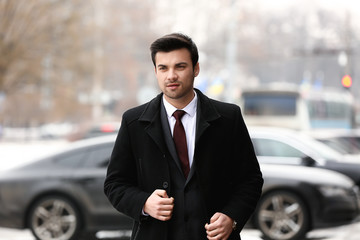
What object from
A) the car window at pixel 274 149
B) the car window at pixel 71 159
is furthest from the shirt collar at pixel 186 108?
the car window at pixel 274 149

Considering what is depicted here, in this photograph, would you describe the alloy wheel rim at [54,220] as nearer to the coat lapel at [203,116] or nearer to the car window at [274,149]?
the car window at [274,149]

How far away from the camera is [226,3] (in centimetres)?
7306

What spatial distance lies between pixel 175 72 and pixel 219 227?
Result: 26.2 inches

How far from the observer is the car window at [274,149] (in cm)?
1073

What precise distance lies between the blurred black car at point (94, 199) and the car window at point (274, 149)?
49.4 inches

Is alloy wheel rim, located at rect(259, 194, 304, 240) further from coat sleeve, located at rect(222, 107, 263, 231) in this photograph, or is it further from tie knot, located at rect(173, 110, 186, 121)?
Result: tie knot, located at rect(173, 110, 186, 121)

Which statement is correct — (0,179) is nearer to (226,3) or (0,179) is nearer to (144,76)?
(226,3)

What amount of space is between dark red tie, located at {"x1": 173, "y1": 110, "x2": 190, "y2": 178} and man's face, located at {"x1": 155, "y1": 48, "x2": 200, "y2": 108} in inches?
3.4

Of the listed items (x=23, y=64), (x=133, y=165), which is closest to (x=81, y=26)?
(x=23, y=64)

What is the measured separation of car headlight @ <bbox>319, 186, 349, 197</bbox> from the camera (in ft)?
29.7

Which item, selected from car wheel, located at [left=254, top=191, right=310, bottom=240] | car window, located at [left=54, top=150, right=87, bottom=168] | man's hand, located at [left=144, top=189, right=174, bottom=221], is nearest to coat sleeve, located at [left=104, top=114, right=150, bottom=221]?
man's hand, located at [left=144, top=189, right=174, bottom=221]

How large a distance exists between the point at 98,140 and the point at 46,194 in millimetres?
984

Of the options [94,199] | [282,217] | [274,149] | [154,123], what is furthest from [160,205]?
[274,149]

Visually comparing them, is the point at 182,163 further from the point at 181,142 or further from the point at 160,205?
the point at 160,205
